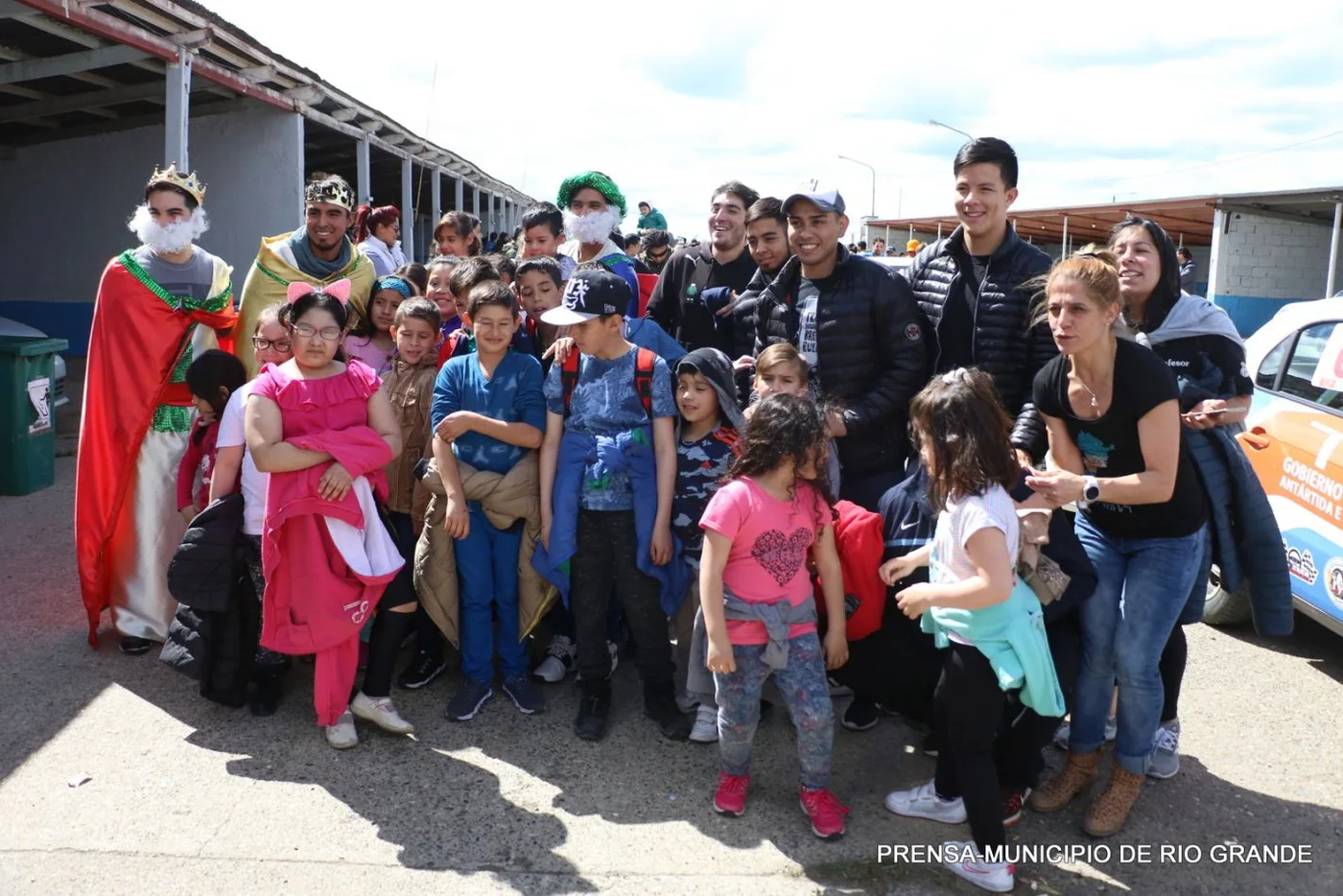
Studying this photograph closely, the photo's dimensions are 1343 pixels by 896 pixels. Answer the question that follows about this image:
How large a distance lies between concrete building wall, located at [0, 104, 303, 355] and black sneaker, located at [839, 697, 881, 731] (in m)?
10.5

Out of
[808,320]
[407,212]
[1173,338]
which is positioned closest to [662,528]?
[808,320]

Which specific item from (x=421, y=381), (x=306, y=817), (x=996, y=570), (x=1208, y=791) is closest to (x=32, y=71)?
(x=421, y=381)

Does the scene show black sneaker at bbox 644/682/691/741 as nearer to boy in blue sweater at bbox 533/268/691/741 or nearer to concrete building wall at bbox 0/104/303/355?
boy in blue sweater at bbox 533/268/691/741

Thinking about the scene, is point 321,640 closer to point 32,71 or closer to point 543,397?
point 543,397

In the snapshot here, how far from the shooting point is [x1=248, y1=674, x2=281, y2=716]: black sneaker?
12.3 ft

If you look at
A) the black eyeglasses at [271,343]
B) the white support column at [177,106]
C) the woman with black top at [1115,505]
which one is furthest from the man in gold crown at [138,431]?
the white support column at [177,106]

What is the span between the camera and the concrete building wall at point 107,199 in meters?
11.8

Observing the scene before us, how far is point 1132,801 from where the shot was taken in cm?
306

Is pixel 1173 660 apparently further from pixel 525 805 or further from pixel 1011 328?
pixel 525 805

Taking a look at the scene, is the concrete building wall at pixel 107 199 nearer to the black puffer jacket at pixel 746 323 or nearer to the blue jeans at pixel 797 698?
the black puffer jacket at pixel 746 323

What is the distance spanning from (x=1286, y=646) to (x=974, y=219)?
283 centimetres

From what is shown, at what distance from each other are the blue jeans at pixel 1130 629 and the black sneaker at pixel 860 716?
0.82 m

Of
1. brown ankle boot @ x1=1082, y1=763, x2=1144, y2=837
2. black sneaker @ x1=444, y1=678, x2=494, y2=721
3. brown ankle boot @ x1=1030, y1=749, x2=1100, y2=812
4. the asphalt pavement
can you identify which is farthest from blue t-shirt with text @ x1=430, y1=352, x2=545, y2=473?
brown ankle boot @ x1=1082, y1=763, x2=1144, y2=837

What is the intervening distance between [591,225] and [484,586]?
1970 mm
